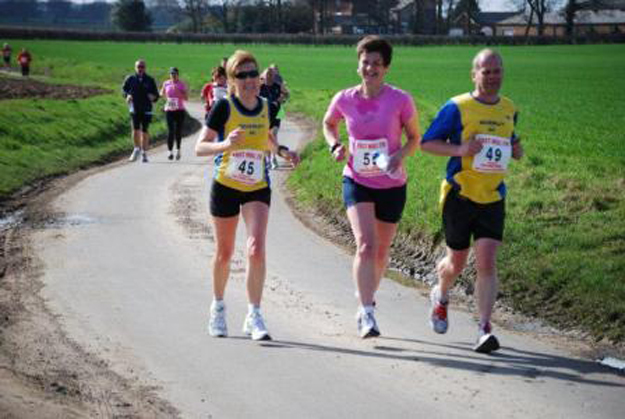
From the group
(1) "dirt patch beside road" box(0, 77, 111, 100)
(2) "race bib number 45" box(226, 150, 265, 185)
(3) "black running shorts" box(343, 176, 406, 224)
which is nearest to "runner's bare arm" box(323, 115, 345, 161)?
(3) "black running shorts" box(343, 176, 406, 224)

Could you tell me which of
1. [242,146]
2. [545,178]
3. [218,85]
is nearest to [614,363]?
[242,146]

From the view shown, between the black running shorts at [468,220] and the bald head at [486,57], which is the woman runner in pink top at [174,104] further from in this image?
the bald head at [486,57]

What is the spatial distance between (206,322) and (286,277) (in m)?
1.92

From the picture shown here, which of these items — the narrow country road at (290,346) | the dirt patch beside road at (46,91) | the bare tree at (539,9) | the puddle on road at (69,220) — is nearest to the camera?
the narrow country road at (290,346)

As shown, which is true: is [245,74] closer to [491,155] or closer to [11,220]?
[491,155]

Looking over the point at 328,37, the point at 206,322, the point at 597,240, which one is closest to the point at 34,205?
the point at 206,322

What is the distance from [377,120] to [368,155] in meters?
0.28

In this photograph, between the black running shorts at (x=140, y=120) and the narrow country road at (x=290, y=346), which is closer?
the narrow country road at (x=290, y=346)

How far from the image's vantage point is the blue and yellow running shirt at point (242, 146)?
7.92 meters

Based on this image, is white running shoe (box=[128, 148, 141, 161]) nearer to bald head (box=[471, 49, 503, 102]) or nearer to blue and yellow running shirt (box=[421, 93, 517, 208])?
blue and yellow running shirt (box=[421, 93, 517, 208])

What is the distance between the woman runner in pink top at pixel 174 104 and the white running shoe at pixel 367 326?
46.4 ft

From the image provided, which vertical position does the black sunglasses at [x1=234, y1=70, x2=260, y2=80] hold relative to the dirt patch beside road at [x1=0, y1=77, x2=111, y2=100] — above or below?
above

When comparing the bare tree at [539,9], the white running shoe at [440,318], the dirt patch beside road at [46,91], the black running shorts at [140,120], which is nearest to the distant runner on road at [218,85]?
the black running shorts at [140,120]

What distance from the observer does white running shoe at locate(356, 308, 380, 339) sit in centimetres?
789
